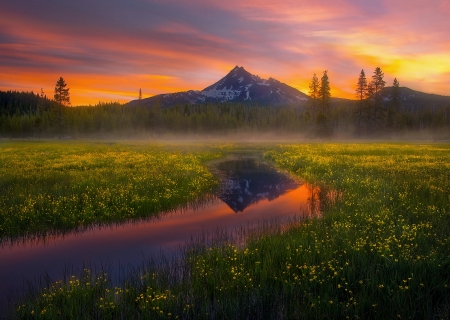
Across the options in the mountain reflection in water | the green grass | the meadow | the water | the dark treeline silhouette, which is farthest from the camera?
the dark treeline silhouette

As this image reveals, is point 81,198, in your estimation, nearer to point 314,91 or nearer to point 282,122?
point 314,91

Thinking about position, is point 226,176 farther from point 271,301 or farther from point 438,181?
point 271,301

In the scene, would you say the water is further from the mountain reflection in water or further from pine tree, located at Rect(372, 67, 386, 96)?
pine tree, located at Rect(372, 67, 386, 96)

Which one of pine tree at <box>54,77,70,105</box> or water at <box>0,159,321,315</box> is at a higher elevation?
pine tree at <box>54,77,70,105</box>

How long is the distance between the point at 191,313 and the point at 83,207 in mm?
10226

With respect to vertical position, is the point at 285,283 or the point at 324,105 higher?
the point at 324,105

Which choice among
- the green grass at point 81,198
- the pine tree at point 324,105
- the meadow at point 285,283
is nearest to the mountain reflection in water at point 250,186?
the green grass at point 81,198

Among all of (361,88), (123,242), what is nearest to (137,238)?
(123,242)

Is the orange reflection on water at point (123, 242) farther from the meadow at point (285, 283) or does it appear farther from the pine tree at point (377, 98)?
the pine tree at point (377, 98)

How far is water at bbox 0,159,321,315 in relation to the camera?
28.7 feet

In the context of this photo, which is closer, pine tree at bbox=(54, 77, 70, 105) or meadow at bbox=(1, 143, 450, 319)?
meadow at bbox=(1, 143, 450, 319)

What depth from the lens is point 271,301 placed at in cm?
611

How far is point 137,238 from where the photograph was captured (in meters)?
11.3

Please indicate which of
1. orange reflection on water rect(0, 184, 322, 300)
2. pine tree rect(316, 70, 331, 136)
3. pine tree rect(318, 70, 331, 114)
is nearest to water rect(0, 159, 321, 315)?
orange reflection on water rect(0, 184, 322, 300)
